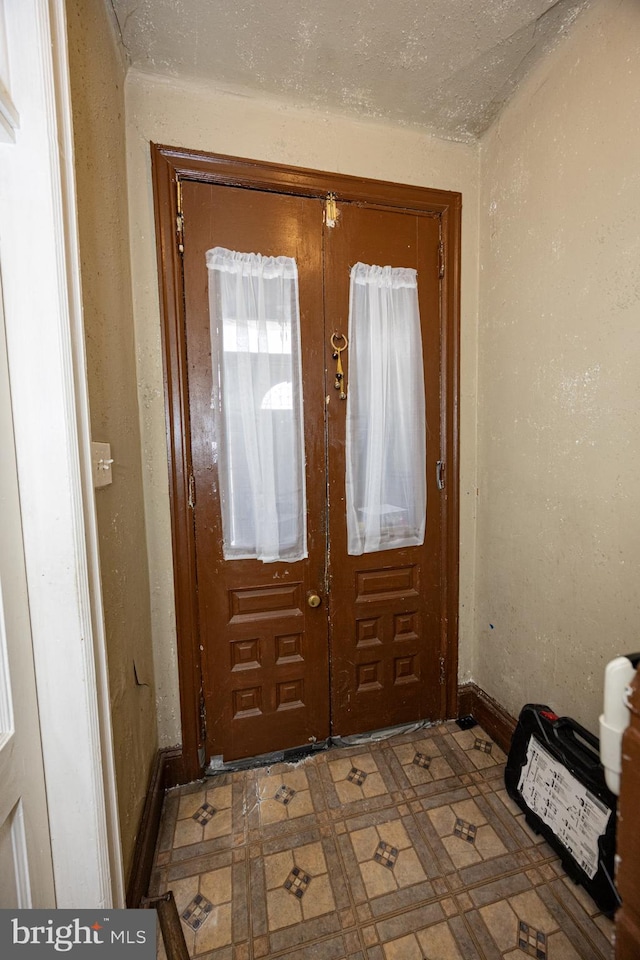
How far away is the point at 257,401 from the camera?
4.98 feet

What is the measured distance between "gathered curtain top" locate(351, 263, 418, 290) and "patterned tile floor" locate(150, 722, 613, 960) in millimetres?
2108

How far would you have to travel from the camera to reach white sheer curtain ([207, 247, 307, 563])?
4.85ft

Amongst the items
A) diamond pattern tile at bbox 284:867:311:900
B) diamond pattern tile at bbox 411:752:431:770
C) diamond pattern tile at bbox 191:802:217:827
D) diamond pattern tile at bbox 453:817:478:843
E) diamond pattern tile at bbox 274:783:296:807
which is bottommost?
diamond pattern tile at bbox 411:752:431:770

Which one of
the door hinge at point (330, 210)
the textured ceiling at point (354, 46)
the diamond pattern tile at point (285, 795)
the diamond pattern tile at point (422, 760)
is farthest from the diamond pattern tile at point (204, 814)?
the textured ceiling at point (354, 46)

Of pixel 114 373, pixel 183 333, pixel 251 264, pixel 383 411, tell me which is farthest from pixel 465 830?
pixel 251 264

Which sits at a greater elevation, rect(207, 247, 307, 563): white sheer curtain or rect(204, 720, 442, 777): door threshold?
rect(207, 247, 307, 563): white sheer curtain

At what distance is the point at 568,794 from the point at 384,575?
36.7 inches

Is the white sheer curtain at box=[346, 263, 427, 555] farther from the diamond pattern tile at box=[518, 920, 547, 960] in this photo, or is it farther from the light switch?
the diamond pattern tile at box=[518, 920, 547, 960]

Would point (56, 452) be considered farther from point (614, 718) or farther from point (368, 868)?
point (368, 868)

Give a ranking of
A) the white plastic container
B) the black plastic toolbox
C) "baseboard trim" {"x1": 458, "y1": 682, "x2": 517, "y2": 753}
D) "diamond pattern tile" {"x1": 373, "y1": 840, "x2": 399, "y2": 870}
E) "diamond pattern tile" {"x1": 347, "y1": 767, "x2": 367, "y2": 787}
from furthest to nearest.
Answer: "baseboard trim" {"x1": 458, "y1": 682, "x2": 517, "y2": 753} < "diamond pattern tile" {"x1": 347, "y1": 767, "x2": 367, "y2": 787} < "diamond pattern tile" {"x1": 373, "y1": 840, "x2": 399, "y2": 870} < the black plastic toolbox < the white plastic container

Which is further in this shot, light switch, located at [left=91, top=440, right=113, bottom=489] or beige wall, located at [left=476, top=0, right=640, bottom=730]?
beige wall, located at [left=476, top=0, right=640, bottom=730]

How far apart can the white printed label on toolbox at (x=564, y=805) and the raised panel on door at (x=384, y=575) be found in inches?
21.3

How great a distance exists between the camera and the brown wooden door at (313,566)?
4.86ft

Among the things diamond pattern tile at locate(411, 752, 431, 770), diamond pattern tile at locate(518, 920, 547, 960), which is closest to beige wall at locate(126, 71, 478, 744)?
diamond pattern tile at locate(411, 752, 431, 770)
